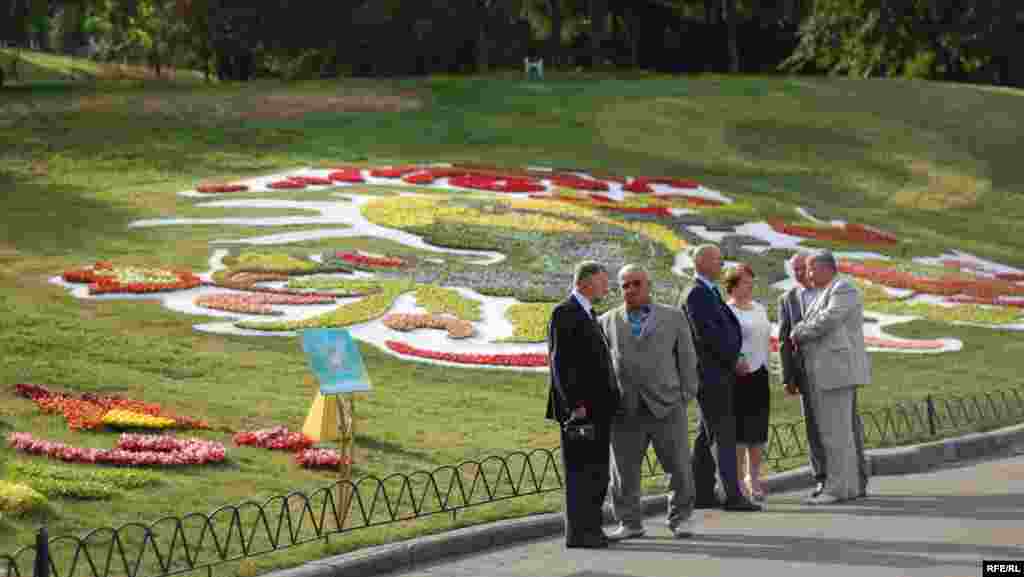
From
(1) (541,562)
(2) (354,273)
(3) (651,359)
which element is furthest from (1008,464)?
(2) (354,273)

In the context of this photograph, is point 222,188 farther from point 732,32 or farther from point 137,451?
point 732,32

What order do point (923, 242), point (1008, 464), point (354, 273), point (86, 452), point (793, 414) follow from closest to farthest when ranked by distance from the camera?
point (86, 452) → point (1008, 464) → point (793, 414) → point (354, 273) → point (923, 242)

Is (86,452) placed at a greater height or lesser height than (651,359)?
lesser

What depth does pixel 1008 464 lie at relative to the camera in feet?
54.5

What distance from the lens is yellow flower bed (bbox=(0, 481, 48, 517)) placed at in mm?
12062

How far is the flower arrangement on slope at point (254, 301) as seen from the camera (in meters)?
23.8

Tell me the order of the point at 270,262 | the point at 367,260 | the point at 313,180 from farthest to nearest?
1. the point at 313,180
2. the point at 367,260
3. the point at 270,262

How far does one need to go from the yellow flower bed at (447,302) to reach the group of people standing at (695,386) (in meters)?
9.84

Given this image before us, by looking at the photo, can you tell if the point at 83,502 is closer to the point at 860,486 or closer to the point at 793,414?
the point at 860,486

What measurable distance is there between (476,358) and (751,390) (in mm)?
8007

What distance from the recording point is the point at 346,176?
36.0 metres

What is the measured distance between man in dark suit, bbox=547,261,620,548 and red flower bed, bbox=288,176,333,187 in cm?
2302

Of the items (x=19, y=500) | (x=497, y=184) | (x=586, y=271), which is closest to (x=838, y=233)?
(x=497, y=184)

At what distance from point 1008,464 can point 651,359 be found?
5562mm
